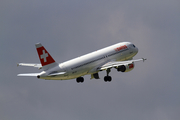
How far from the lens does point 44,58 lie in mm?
92438

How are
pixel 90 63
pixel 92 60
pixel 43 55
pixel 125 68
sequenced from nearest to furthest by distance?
pixel 43 55, pixel 90 63, pixel 92 60, pixel 125 68

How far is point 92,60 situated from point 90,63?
2.86 ft

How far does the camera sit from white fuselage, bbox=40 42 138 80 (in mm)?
94625

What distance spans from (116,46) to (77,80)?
35.9ft

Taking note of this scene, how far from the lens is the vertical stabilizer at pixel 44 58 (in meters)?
91.4

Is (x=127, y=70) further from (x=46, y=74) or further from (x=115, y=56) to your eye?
(x=46, y=74)

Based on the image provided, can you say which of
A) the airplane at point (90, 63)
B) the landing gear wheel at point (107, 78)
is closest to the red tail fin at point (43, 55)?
the airplane at point (90, 63)

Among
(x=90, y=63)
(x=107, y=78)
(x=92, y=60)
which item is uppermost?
(x=92, y=60)

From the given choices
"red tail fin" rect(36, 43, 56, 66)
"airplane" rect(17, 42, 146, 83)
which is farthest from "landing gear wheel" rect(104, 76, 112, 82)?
"red tail fin" rect(36, 43, 56, 66)

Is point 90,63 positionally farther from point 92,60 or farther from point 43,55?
point 43,55

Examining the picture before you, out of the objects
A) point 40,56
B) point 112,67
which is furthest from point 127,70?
point 40,56

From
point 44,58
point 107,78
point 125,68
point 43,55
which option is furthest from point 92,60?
point 43,55

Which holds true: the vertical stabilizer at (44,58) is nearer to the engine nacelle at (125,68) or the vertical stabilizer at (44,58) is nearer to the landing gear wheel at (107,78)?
the landing gear wheel at (107,78)

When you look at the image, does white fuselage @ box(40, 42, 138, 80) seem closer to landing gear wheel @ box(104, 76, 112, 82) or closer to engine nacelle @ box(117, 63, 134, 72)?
engine nacelle @ box(117, 63, 134, 72)
